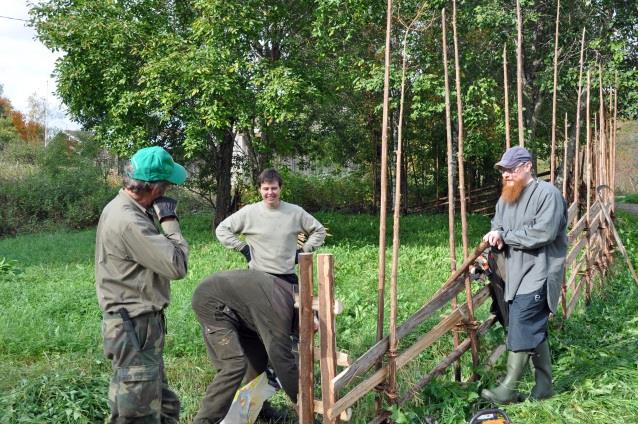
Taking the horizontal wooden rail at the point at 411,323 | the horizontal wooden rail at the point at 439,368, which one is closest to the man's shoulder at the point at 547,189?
the horizontal wooden rail at the point at 411,323

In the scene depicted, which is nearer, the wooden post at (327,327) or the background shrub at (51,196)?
the wooden post at (327,327)

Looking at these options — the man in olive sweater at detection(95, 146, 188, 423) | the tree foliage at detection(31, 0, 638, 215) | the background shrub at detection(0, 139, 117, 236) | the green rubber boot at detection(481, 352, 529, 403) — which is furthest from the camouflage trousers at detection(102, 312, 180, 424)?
the background shrub at detection(0, 139, 117, 236)

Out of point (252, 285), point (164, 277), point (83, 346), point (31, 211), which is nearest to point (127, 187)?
point (164, 277)

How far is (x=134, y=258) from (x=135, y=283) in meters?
0.14

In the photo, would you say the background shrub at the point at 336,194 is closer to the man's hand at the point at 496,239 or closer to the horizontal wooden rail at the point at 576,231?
the horizontal wooden rail at the point at 576,231

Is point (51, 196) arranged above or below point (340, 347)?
above

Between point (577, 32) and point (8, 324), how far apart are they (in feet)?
34.2

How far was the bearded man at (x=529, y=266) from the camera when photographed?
3.73 m

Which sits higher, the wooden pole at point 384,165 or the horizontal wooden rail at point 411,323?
the wooden pole at point 384,165

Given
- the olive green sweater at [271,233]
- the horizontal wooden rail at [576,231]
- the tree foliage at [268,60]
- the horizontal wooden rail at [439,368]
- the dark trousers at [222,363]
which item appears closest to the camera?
the dark trousers at [222,363]

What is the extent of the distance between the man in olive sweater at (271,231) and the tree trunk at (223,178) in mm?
9431

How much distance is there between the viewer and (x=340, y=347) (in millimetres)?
5148

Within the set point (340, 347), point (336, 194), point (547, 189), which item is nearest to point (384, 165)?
point (547, 189)

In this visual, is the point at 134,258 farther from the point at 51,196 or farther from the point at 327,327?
the point at 51,196
